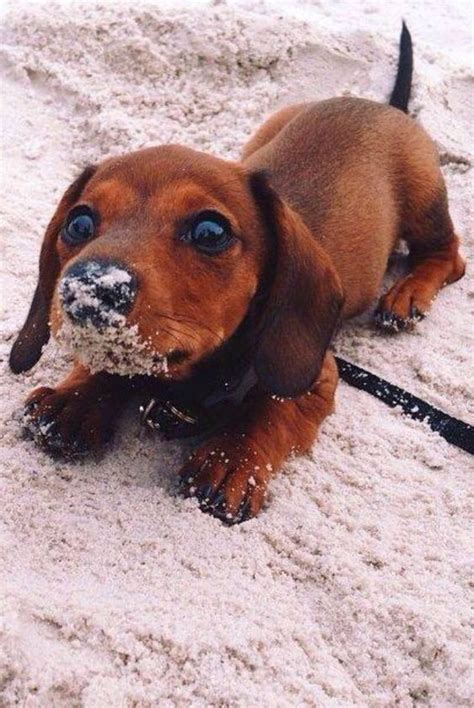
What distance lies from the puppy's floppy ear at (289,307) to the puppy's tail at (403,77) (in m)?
2.43

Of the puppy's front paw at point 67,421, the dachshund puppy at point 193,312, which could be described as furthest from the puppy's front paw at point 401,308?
the puppy's front paw at point 67,421

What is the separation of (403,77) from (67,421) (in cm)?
317

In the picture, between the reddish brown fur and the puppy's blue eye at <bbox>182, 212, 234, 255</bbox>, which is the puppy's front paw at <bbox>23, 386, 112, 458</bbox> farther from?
the puppy's blue eye at <bbox>182, 212, 234, 255</bbox>

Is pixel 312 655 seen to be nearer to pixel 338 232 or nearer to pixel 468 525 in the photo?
pixel 468 525

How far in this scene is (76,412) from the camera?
2.24 metres

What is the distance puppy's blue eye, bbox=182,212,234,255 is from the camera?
1996 millimetres

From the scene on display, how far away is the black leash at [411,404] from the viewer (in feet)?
8.21

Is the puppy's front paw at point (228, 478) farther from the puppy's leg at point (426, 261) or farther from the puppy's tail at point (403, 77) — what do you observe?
the puppy's tail at point (403, 77)

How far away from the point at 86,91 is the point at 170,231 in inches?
114

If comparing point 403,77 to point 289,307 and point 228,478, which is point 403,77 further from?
point 228,478

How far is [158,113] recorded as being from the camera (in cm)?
453

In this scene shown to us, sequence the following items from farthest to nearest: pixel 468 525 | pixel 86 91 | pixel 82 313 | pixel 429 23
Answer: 1. pixel 429 23
2. pixel 86 91
3. pixel 468 525
4. pixel 82 313

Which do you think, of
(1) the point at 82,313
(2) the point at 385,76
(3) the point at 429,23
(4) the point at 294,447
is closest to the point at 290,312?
(4) the point at 294,447

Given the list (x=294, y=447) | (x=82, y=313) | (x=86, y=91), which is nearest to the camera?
(x=82, y=313)
